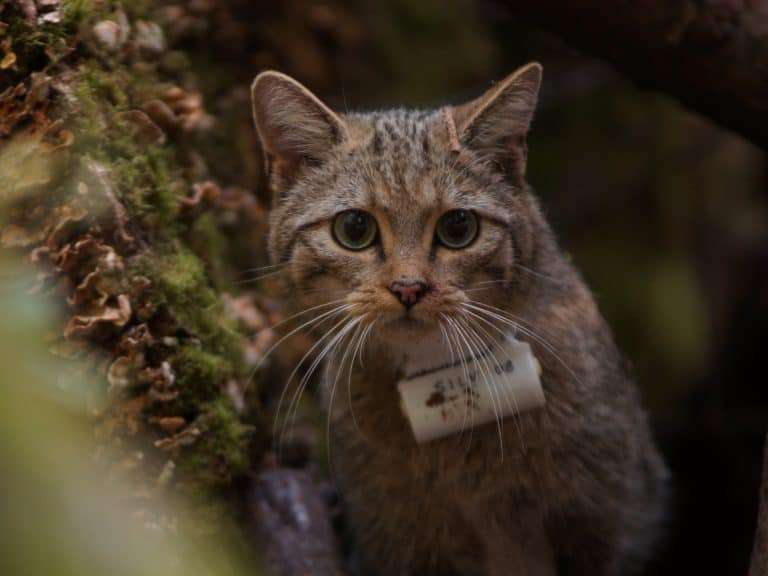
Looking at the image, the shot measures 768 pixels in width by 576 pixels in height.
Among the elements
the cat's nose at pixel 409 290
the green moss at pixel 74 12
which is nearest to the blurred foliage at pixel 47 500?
the cat's nose at pixel 409 290

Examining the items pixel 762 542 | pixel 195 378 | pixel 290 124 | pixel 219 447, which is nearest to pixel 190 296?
pixel 195 378

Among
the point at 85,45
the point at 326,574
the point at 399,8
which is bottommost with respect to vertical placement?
the point at 326,574

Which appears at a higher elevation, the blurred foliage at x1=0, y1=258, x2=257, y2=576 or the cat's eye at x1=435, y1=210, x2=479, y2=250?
the cat's eye at x1=435, y1=210, x2=479, y2=250

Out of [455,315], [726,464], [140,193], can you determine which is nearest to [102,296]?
[140,193]

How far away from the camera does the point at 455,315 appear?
8.28ft

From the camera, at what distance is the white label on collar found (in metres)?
2.71

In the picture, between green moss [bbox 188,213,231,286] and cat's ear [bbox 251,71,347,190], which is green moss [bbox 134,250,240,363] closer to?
green moss [bbox 188,213,231,286]

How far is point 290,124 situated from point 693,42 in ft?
4.91

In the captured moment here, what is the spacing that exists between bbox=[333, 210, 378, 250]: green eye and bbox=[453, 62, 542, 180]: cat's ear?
396 mm

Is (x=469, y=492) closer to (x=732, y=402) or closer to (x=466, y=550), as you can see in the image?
(x=466, y=550)

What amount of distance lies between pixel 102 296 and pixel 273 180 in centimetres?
66

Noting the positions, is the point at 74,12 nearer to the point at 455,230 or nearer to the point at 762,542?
the point at 455,230

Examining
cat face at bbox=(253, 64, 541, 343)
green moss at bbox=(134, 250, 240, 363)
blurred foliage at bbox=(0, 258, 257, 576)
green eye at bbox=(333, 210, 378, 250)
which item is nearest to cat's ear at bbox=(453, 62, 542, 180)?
cat face at bbox=(253, 64, 541, 343)

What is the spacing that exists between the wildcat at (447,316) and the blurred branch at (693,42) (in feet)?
2.32
